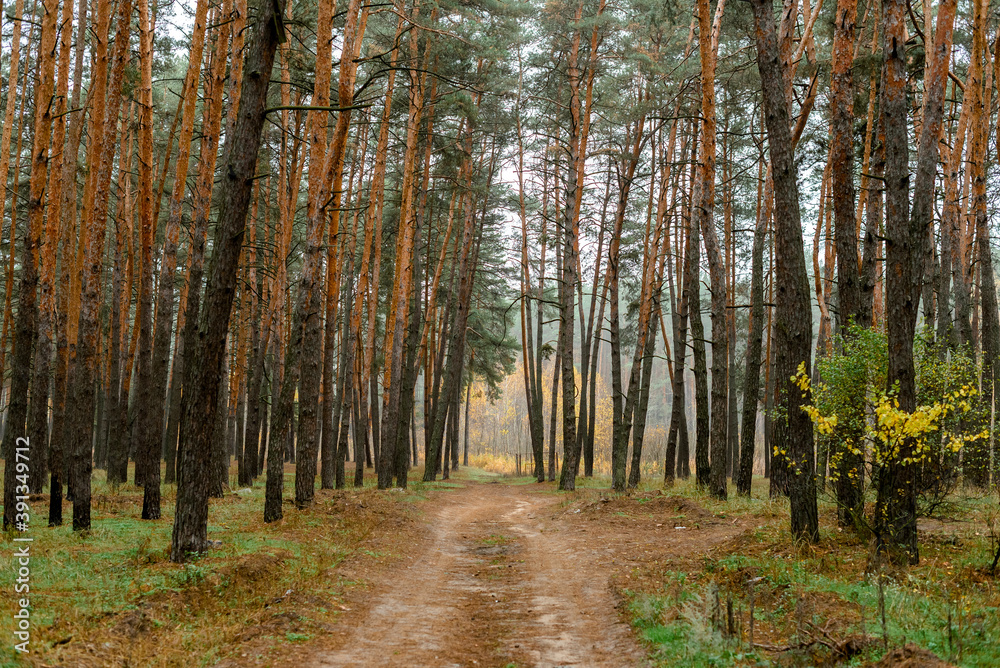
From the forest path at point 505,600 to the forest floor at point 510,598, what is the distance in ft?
0.09

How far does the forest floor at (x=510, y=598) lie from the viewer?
445cm

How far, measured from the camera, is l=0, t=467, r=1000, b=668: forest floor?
175 inches

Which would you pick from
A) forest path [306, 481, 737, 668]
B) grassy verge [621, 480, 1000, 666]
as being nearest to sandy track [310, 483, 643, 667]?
forest path [306, 481, 737, 668]

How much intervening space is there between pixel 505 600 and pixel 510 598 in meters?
0.10

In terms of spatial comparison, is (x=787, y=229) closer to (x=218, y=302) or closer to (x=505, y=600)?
(x=505, y=600)

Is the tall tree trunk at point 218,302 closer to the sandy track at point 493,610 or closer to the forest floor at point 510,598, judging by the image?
the forest floor at point 510,598

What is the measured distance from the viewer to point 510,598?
6.75 meters

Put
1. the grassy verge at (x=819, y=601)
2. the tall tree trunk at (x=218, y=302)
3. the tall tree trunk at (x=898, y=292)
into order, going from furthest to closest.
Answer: the tall tree trunk at (x=218, y=302)
the tall tree trunk at (x=898, y=292)
the grassy verge at (x=819, y=601)

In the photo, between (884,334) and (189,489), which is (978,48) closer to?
(884,334)

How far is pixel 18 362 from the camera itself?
27.2 ft
